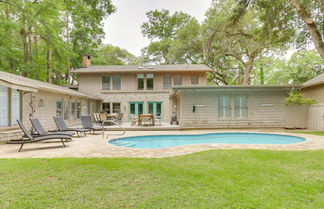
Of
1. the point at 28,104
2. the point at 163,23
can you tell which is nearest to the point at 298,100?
the point at 28,104

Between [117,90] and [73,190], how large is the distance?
53.4ft

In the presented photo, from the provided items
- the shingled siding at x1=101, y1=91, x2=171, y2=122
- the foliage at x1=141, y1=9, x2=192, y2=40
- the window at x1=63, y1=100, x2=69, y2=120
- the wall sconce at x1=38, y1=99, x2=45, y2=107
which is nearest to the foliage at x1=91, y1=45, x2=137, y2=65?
the foliage at x1=141, y1=9, x2=192, y2=40

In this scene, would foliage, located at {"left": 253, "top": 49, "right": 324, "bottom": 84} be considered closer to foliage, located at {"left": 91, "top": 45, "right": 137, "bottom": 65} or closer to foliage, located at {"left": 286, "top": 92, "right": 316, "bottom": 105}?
foliage, located at {"left": 286, "top": 92, "right": 316, "bottom": 105}

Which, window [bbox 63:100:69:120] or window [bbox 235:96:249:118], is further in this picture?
window [bbox 63:100:69:120]

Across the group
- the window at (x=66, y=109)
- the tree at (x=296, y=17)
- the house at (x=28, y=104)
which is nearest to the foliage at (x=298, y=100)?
the tree at (x=296, y=17)

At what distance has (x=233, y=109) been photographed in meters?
13.1

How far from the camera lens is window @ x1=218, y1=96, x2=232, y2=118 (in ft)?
42.8

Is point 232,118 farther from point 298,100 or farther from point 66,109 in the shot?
point 66,109

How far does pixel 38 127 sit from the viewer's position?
25.4 feet

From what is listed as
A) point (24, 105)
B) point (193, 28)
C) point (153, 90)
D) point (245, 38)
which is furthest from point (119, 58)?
point (24, 105)

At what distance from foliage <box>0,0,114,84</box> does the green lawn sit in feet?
50.3

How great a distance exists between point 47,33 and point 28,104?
10794 mm

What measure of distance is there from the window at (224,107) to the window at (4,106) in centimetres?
1185

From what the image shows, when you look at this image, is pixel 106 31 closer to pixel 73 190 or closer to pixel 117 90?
pixel 117 90
